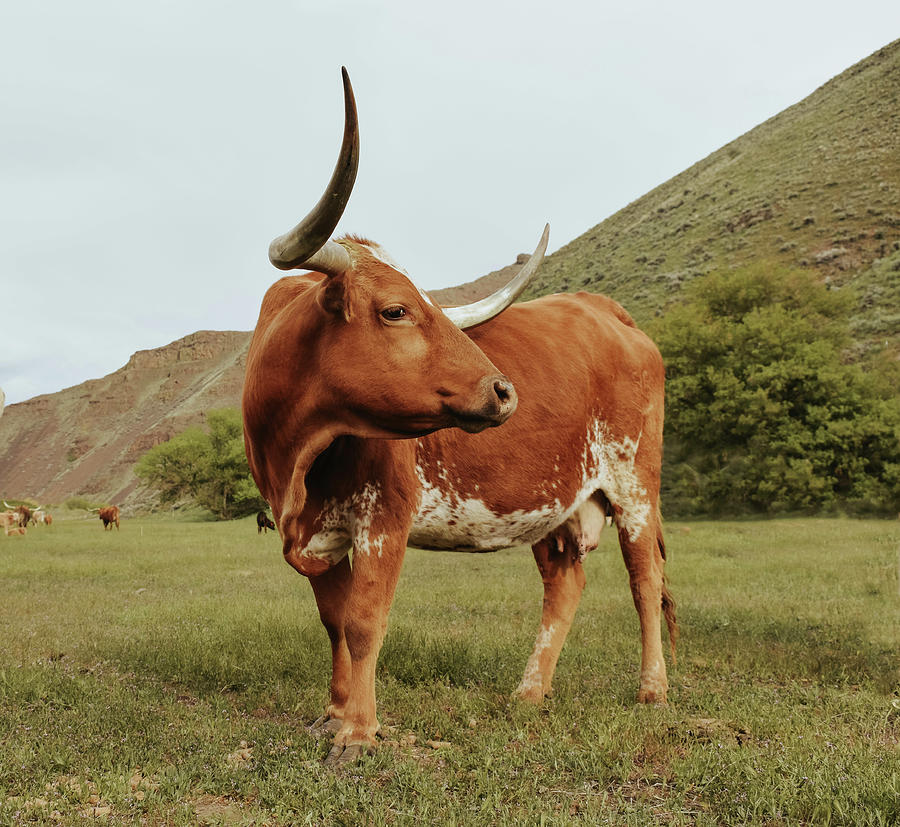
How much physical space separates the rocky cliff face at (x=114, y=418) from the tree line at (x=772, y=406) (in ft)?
→ 262

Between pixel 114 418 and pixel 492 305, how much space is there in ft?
459

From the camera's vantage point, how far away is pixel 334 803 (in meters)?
3.44

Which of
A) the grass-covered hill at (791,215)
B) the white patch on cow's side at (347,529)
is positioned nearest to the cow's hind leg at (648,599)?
the white patch on cow's side at (347,529)

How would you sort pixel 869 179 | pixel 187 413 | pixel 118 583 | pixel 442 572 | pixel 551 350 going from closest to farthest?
pixel 551 350, pixel 118 583, pixel 442 572, pixel 869 179, pixel 187 413

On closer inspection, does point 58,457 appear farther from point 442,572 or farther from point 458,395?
point 458,395

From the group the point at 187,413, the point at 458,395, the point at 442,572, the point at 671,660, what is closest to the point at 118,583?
the point at 442,572

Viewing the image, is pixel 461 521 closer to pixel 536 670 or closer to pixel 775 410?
pixel 536 670

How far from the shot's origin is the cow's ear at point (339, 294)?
3.67m

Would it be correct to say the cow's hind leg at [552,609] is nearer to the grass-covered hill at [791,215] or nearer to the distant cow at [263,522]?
the distant cow at [263,522]

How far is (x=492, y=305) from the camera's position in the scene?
15.7ft

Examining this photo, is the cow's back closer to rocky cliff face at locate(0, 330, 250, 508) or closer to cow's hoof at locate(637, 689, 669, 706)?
cow's hoof at locate(637, 689, 669, 706)

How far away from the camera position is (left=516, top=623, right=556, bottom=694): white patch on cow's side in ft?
17.9

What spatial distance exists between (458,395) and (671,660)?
4.17 m

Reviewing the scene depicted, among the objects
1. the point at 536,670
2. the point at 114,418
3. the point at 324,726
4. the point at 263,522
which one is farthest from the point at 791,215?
the point at 114,418
